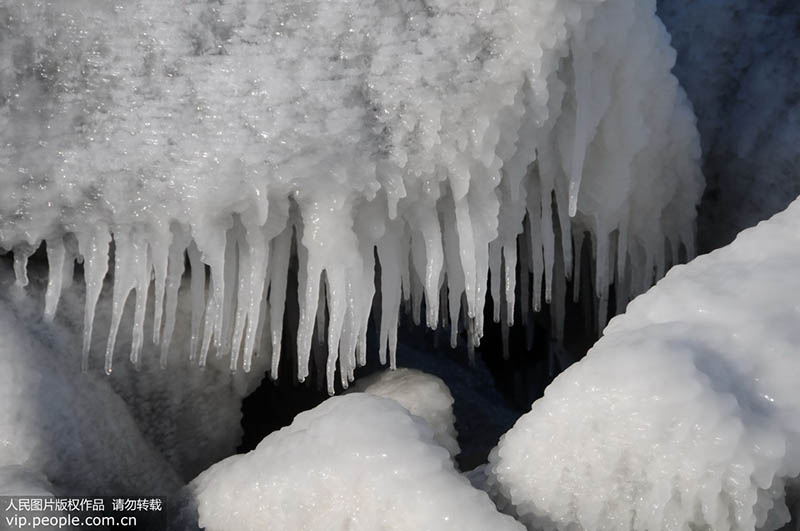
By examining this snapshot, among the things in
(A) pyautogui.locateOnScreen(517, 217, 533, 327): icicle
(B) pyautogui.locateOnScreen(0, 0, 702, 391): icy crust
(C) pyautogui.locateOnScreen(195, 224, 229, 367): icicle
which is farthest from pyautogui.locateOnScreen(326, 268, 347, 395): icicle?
(A) pyautogui.locateOnScreen(517, 217, 533, 327): icicle

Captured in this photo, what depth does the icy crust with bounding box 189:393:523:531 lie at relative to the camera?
6.86ft

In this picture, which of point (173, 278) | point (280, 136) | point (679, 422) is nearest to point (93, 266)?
point (173, 278)

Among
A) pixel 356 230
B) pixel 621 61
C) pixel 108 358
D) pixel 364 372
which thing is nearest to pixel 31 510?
pixel 108 358

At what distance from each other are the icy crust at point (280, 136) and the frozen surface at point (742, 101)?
3.29 feet

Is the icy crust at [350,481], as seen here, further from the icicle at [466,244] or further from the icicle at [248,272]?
the icicle at [466,244]

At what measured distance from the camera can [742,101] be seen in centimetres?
369

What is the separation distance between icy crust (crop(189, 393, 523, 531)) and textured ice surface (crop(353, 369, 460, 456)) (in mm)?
290

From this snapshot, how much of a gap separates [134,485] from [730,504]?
1586mm

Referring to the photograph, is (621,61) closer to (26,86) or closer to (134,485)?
(26,86)

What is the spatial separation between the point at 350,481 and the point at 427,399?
0.64 m

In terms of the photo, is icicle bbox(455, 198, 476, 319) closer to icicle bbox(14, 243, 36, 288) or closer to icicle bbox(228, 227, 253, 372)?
icicle bbox(228, 227, 253, 372)

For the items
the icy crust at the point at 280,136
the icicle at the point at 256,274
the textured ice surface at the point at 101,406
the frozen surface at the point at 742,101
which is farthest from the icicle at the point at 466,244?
the frozen surface at the point at 742,101

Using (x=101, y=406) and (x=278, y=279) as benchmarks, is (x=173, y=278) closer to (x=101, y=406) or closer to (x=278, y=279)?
(x=278, y=279)

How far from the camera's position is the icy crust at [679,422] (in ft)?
6.45
